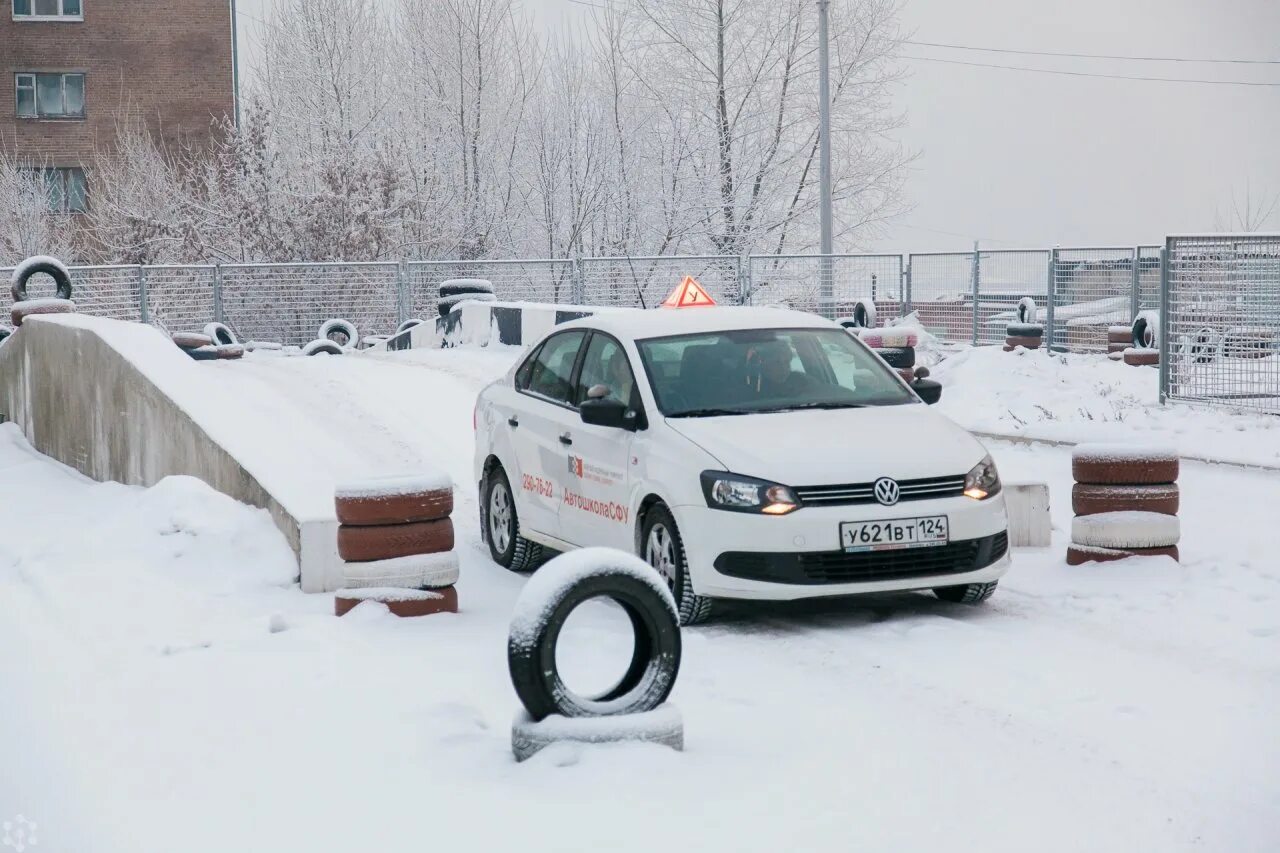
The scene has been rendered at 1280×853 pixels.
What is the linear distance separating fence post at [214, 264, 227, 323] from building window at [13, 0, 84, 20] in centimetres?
2600

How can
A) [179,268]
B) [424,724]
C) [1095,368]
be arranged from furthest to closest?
[179,268], [1095,368], [424,724]

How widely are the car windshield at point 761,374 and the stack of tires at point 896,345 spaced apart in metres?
9.16

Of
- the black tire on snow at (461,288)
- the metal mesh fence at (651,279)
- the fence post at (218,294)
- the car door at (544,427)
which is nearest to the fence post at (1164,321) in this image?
the car door at (544,427)

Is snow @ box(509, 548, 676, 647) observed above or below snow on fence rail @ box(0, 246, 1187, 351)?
below

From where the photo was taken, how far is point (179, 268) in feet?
101

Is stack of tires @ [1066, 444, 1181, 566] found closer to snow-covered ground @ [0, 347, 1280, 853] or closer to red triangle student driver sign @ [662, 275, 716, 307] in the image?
snow-covered ground @ [0, 347, 1280, 853]

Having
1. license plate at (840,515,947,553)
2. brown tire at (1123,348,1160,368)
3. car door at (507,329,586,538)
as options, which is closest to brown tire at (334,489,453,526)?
car door at (507,329,586,538)

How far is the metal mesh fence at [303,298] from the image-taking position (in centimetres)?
3173

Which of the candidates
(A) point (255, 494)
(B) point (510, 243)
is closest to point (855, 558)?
(A) point (255, 494)

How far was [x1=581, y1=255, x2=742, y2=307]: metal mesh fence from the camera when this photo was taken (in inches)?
1312

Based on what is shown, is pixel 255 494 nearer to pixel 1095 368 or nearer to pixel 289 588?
pixel 289 588

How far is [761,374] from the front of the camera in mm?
9016

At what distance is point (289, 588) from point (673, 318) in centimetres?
253

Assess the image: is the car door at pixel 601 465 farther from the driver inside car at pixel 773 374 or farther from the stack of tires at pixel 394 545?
the stack of tires at pixel 394 545
